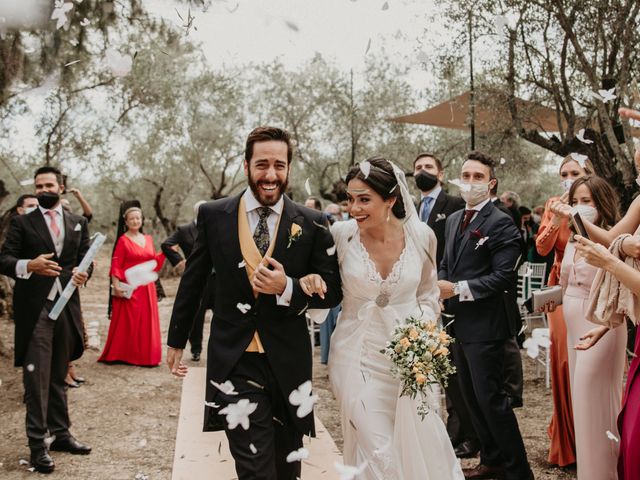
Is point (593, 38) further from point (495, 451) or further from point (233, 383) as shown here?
point (233, 383)

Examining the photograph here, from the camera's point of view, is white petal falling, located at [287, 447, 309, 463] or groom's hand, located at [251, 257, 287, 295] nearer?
groom's hand, located at [251, 257, 287, 295]

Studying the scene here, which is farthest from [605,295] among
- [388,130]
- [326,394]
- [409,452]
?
[388,130]

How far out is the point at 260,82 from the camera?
79.3 ft

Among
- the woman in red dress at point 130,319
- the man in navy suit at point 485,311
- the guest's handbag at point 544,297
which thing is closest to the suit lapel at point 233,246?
the man in navy suit at point 485,311

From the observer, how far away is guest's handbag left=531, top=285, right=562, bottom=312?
15.8 ft

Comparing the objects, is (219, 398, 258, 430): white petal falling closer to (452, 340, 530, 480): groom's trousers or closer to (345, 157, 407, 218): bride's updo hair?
(345, 157, 407, 218): bride's updo hair

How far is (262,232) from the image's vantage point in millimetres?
3674

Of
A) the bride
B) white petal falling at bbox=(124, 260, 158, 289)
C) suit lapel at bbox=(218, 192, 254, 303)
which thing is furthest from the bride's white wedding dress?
white petal falling at bbox=(124, 260, 158, 289)

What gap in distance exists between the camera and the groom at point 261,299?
3.45 metres

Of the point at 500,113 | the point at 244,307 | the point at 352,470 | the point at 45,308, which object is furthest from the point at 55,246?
the point at 500,113

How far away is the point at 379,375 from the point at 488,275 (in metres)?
1.48

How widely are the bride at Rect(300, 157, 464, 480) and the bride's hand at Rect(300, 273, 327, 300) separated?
0.15ft

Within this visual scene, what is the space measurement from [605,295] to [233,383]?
2.03 metres

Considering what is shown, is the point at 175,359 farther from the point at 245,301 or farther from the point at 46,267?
the point at 46,267
